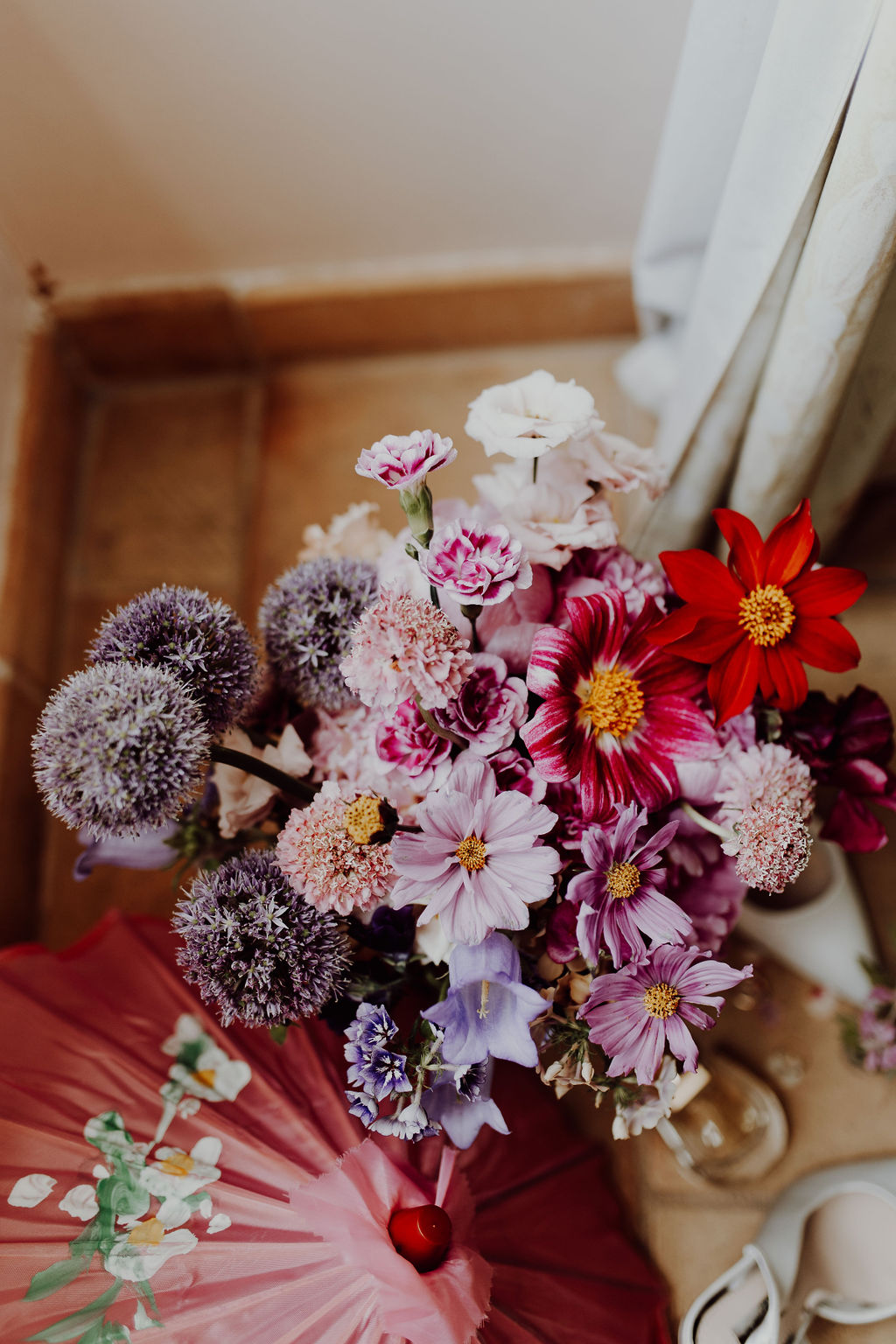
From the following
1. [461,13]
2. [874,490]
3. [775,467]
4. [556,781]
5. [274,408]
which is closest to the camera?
[556,781]

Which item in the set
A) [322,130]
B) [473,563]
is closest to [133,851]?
[473,563]

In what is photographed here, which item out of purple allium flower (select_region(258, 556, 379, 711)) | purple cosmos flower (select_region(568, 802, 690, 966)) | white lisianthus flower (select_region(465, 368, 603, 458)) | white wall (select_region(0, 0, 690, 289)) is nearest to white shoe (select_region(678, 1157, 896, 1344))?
purple cosmos flower (select_region(568, 802, 690, 966))

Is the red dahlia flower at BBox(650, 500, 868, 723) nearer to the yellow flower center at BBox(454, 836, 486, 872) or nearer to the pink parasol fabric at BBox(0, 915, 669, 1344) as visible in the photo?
the yellow flower center at BBox(454, 836, 486, 872)

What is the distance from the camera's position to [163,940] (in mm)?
896

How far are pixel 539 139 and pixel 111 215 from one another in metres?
0.56

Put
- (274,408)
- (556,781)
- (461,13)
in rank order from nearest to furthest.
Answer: (556,781) → (461,13) → (274,408)

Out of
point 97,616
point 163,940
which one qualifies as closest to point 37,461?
point 97,616

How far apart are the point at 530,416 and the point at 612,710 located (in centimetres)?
22

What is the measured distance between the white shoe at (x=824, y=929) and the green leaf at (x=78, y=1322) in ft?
2.08

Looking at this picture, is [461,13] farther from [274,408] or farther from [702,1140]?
[702,1140]

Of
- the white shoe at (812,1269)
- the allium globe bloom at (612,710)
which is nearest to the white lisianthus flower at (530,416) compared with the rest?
the allium globe bloom at (612,710)

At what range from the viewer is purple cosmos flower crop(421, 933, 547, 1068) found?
0.60 metres

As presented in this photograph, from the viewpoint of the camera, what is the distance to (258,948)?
615 millimetres

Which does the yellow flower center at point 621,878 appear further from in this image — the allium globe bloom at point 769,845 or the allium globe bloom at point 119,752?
the allium globe bloom at point 119,752
